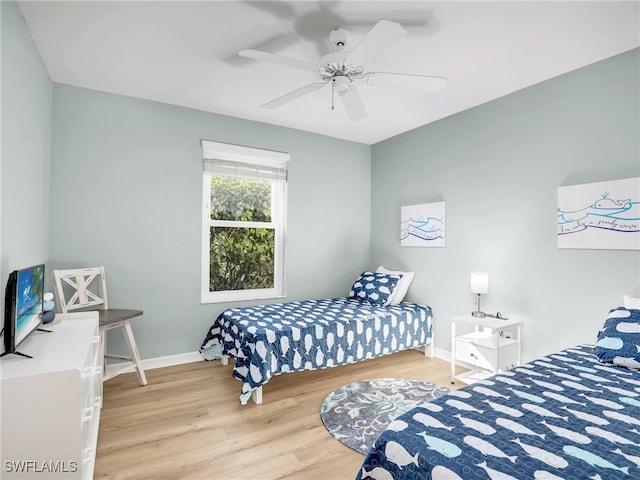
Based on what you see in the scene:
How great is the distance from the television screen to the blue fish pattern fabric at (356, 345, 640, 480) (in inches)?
67.0

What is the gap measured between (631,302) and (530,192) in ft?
3.61

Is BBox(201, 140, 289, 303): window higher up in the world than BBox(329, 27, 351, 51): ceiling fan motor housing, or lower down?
lower down

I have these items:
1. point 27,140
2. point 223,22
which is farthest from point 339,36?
point 27,140

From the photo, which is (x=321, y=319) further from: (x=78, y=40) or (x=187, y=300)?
(x=78, y=40)

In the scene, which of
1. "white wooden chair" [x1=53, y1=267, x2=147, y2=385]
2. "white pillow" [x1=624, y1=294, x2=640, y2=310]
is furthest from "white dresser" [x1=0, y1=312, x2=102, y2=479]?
"white pillow" [x1=624, y1=294, x2=640, y2=310]

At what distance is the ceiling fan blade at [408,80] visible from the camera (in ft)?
7.22

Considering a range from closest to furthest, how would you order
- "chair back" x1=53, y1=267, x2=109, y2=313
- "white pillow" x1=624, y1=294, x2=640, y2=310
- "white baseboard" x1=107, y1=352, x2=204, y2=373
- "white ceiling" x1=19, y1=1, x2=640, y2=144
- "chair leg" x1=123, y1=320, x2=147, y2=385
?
1. "white ceiling" x1=19, y1=1, x2=640, y2=144
2. "white pillow" x1=624, y1=294, x2=640, y2=310
3. "chair back" x1=53, y1=267, x2=109, y2=313
4. "chair leg" x1=123, y1=320, x2=147, y2=385
5. "white baseboard" x1=107, y1=352, x2=204, y2=373

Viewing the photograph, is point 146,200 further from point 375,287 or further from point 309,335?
point 375,287

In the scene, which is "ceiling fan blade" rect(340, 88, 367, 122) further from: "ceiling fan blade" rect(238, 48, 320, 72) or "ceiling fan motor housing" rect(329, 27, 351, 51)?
"ceiling fan blade" rect(238, 48, 320, 72)

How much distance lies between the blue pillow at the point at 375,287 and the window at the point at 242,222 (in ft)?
3.00

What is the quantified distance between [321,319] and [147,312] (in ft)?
5.48

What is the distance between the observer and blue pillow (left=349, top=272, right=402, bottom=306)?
3826mm

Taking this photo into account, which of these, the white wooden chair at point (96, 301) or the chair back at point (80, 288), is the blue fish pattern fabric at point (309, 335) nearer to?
the white wooden chair at point (96, 301)

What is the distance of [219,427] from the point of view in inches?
92.4
